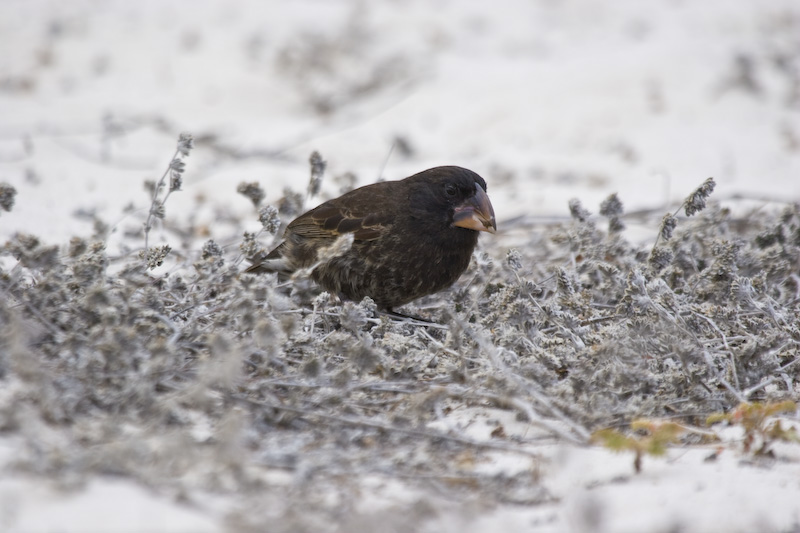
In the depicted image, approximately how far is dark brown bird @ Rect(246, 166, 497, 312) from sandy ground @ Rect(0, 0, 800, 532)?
55.6 inches

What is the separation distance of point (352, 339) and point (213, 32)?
7.71 m

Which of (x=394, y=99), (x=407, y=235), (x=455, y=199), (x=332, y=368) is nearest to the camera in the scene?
(x=332, y=368)

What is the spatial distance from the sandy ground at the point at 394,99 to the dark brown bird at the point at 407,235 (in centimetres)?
141

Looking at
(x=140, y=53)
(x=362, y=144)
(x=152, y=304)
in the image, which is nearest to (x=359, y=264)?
(x=152, y=304)

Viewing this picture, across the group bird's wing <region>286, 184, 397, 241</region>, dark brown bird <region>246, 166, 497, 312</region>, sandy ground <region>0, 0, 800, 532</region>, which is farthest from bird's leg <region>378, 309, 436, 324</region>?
sandy ground <region>0, 0, 800, 532</region>

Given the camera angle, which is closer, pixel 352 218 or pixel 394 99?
pixel 352 218

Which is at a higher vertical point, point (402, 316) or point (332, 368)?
point (402, 316)

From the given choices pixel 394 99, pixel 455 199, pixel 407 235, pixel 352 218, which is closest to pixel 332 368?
pixel 407 235

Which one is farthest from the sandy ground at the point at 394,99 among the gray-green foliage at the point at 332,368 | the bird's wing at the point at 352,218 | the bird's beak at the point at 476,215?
the gray-green foliage at the point at 332,368

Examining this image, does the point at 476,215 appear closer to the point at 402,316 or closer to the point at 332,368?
the point at 402,316

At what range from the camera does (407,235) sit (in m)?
3.75

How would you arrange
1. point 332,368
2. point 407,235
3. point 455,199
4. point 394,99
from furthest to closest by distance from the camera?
point 394,99, point 455,199, point 407,235, point 332,368

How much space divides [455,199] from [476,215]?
0.47 ft

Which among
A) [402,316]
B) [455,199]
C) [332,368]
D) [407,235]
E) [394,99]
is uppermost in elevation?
[394,99]
